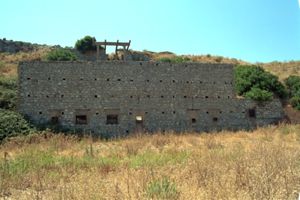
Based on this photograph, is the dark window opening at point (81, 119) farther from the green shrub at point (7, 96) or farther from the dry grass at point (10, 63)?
the dry grass at point (10, 63)

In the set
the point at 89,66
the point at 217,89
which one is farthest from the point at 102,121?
the point at 217,89

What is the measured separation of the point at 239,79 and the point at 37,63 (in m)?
13.4

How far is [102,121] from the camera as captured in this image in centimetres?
2175

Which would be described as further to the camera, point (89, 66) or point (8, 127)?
point (89, 66)

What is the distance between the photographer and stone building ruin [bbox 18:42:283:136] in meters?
21.3

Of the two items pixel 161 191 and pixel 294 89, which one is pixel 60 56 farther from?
pixel 161 191

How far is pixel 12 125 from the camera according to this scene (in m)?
19.8

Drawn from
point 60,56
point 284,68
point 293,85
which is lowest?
point 293,85

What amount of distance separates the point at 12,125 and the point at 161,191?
15267 millimetres

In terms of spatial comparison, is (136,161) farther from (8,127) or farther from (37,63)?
(37,63)

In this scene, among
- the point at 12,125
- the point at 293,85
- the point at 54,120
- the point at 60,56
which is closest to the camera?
the point at 12,125

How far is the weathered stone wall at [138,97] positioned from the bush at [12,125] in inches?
Answer: 29.4

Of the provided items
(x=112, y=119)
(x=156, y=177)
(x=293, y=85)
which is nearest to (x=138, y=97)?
(x=112, y=119)

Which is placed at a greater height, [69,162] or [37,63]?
[37,63]
